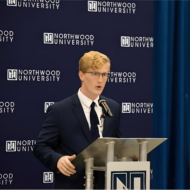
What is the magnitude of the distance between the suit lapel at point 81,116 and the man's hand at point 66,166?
38cm

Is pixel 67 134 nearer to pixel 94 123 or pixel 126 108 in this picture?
pixel 94 123

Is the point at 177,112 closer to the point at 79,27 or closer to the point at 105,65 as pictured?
the point at 79,27

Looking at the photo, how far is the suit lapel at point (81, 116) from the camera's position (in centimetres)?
256

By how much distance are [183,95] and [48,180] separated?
192 cm

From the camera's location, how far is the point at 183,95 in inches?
182

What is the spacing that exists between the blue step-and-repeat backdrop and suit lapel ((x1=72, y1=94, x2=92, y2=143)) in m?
1.49

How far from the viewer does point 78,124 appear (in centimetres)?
260

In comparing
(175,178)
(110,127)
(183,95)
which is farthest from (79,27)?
(175,178)

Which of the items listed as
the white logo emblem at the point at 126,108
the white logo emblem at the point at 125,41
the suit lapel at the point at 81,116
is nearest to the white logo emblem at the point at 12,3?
the white logo emblem at the point at 125,41

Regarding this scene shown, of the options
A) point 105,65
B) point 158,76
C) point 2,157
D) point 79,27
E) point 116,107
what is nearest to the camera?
point 105,65

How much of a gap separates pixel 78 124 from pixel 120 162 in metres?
0.69

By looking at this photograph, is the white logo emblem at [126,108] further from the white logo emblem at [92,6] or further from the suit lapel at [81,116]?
the suit lapel at [81,116]

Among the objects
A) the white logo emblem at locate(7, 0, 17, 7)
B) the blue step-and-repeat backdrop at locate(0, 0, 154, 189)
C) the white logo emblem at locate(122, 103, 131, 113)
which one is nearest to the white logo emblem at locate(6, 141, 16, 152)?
the blue step-and-repeat backdrop at locate(0, 0, 154, 189)

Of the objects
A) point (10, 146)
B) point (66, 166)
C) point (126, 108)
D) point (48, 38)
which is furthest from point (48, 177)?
point (66, 166)
